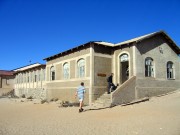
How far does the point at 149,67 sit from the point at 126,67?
7.20 ft

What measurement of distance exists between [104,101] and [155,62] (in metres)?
6.46

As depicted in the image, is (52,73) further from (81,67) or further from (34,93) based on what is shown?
(34,93)

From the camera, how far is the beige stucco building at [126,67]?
717 inches

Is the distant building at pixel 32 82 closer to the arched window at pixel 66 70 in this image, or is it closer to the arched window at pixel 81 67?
the arched window at pixel 66 70

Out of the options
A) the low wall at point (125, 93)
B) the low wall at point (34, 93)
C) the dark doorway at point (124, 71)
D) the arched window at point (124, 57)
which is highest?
the arched window at point (124, 57)

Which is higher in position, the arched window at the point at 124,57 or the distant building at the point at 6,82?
the arched window at the point at 124,57

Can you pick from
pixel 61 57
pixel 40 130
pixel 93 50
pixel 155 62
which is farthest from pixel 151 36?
pixel 40 130

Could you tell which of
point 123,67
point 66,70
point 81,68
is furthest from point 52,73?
point 123,67

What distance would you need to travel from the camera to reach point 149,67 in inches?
Result: 770

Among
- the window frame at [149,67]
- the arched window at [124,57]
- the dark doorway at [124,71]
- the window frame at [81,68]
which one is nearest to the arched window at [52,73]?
the window frame at [81,68]

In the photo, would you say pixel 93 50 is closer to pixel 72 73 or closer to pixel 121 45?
pixel 121 45

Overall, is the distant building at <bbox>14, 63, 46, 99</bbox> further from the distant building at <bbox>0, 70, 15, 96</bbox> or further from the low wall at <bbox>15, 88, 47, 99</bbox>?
the distant building at <bbox>0, 70, 15, 96</bbox>

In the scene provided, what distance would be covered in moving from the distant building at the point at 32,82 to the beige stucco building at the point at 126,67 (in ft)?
28.3

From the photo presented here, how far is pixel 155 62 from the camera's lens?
1978 centimetres
